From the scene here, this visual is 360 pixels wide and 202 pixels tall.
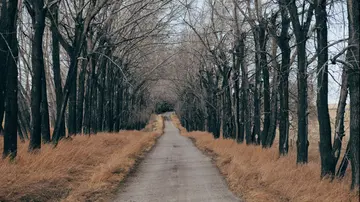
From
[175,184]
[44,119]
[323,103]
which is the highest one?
[323,103]

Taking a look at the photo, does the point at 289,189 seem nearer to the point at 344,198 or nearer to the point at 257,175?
the point at 344,198

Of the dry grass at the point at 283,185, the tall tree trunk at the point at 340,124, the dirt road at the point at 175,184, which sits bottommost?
the dirt road at the point at 175,184

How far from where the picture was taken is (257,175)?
1088cm

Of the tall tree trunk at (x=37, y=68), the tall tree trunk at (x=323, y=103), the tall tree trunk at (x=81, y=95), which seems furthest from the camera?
the tall tree trunk at (x=81, y=95)

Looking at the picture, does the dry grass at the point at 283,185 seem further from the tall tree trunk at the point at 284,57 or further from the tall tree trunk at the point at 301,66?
the tall tree trunk at the point at 284,57

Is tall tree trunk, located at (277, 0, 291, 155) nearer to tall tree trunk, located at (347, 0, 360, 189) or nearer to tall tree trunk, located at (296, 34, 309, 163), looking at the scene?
tall tree trunk, located at (296, 34, 309, 163)

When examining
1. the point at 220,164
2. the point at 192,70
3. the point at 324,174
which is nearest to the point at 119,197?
the point at 324,174

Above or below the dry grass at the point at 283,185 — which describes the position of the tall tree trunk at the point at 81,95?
above

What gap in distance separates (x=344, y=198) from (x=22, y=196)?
581 centimetres

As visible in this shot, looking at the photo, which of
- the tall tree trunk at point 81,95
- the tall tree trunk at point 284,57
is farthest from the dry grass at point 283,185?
the tall tree trunk at point 81,95

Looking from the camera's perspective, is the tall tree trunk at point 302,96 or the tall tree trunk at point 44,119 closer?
the tall tree trunk at point 302,96

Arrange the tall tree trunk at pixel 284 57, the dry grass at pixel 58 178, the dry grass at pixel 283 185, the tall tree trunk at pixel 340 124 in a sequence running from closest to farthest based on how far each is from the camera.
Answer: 1. the dry grass at pixel 58 178
2. the dry grass at pixel 283 185
3. the tall tree trunk at pixel 340 124
4. the tall tree trunk at pixel 284 57

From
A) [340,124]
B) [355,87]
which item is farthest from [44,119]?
[355,87]

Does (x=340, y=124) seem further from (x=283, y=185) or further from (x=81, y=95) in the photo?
(x=81, y=95)
